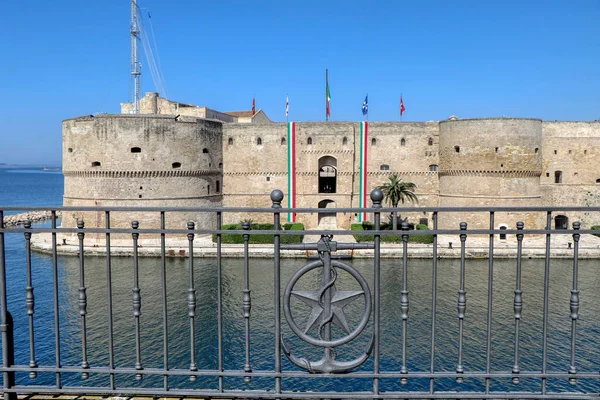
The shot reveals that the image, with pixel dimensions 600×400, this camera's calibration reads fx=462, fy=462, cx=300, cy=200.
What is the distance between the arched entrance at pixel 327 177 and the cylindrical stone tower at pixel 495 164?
7719 mm

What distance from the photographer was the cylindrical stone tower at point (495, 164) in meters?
27.7

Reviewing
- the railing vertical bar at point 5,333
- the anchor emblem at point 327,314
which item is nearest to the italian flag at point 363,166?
the anchor emblem at point 327,314

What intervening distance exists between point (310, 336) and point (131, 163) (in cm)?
2628

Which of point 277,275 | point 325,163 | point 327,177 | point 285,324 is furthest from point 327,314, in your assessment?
point 327,177

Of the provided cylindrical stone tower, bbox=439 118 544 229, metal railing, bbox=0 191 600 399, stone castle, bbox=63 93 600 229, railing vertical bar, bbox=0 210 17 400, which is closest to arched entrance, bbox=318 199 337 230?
stone castle, bbox=63 93 600 229

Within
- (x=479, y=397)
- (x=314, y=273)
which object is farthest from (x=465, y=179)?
(x=479, y=397)

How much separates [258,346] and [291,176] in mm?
19067

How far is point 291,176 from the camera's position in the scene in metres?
31.2

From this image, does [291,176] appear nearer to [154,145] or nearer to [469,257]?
[154,145]

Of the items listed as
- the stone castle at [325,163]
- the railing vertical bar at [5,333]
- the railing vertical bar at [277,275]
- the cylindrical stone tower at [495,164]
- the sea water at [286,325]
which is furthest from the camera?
the stone castle at [325,163]

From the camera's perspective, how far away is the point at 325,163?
32344mm

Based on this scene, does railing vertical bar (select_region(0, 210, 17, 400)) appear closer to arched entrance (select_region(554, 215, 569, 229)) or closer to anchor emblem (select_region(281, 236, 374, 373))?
anchor emblem (select_region(281, 236, 374, 373))

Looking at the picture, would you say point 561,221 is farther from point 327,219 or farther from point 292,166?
point 292,166

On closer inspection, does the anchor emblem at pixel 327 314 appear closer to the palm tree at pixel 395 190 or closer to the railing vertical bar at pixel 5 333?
the railing vertical bar at pixel 5 333
